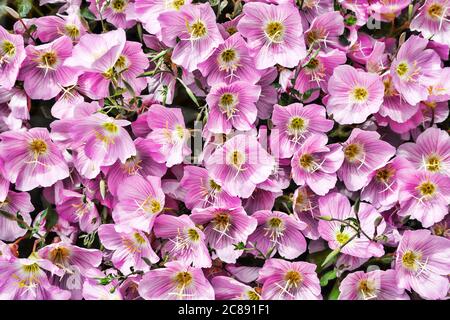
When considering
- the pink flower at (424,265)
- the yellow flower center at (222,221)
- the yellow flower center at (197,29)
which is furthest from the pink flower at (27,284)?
the pink flower at (424,265)

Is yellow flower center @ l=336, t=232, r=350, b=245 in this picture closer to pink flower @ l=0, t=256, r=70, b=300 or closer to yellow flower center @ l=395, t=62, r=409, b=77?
yellow flower center @ l=395, t=62, r=409, b=77

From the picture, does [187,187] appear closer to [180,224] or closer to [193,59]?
[180,224]

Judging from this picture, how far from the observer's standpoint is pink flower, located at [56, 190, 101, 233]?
121 cm

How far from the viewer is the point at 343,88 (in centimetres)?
119

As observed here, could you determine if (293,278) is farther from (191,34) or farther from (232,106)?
(191,34)

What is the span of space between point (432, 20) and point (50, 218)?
2.68 feet

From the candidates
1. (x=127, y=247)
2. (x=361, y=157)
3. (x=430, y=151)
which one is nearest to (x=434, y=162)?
(x=430, y=151)

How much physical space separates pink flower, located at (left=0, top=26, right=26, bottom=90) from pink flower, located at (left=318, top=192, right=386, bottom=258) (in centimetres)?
61

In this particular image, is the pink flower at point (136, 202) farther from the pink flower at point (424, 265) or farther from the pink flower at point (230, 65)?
the pink flower at point (424, 265)

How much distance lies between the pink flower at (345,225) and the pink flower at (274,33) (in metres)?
0.26

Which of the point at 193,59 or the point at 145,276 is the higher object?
the point at 193,59

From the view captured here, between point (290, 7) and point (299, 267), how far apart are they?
1.54ft

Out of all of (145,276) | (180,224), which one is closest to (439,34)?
(180,224)

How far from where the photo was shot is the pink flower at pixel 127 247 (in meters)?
1.17
